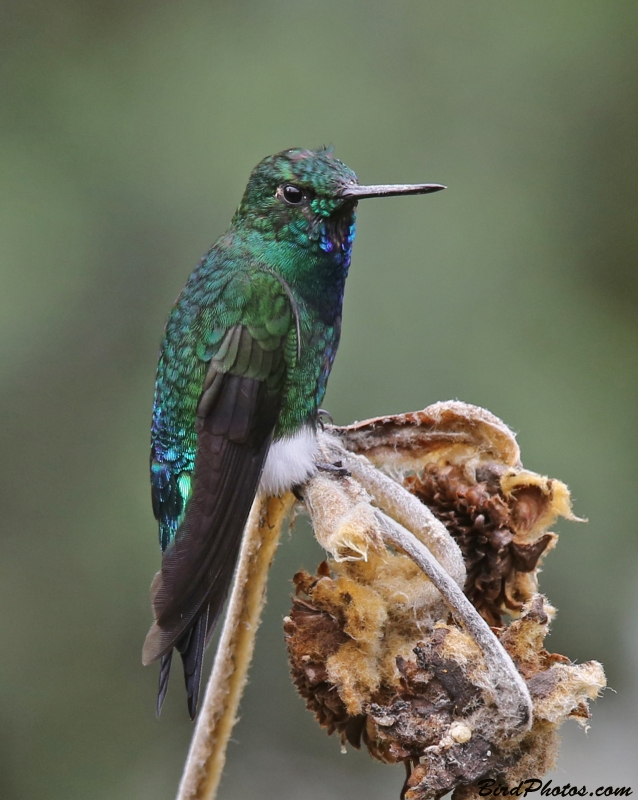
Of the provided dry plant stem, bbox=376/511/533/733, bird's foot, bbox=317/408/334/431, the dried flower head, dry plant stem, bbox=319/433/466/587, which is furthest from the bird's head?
dry plant stem, bbox=376/511/533/733

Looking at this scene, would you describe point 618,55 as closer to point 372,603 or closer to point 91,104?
point 91,104

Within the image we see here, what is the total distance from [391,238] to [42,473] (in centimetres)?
186

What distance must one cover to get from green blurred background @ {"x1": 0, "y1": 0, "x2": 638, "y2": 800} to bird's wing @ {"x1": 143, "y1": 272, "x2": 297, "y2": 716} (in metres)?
1.21

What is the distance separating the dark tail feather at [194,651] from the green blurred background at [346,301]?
5.61ft

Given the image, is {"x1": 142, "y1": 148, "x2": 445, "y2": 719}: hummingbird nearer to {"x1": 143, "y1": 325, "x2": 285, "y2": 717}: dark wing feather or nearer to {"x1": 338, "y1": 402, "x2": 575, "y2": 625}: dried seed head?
{"x1": 143, "y1": 325, "x2": 285, "y2": 717}: dark wing feather

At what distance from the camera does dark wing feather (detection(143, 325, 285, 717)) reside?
7.28 feet

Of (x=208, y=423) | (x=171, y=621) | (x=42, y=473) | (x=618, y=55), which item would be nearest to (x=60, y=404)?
(x=42, y=473)

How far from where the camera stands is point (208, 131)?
4.62 meters

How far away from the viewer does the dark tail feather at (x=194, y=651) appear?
7.10ft

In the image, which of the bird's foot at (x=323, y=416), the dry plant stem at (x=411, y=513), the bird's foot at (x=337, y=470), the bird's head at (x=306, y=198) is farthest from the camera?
the bird's foot at (x=323, y=416)

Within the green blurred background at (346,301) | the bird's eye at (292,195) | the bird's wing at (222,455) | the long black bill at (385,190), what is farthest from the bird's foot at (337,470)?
the green blurred background at (346,301)

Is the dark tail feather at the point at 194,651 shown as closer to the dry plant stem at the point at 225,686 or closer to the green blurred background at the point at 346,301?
the dry plant stem at the point at 225,686

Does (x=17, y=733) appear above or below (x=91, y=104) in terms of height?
below

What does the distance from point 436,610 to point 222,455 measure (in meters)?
0.89
